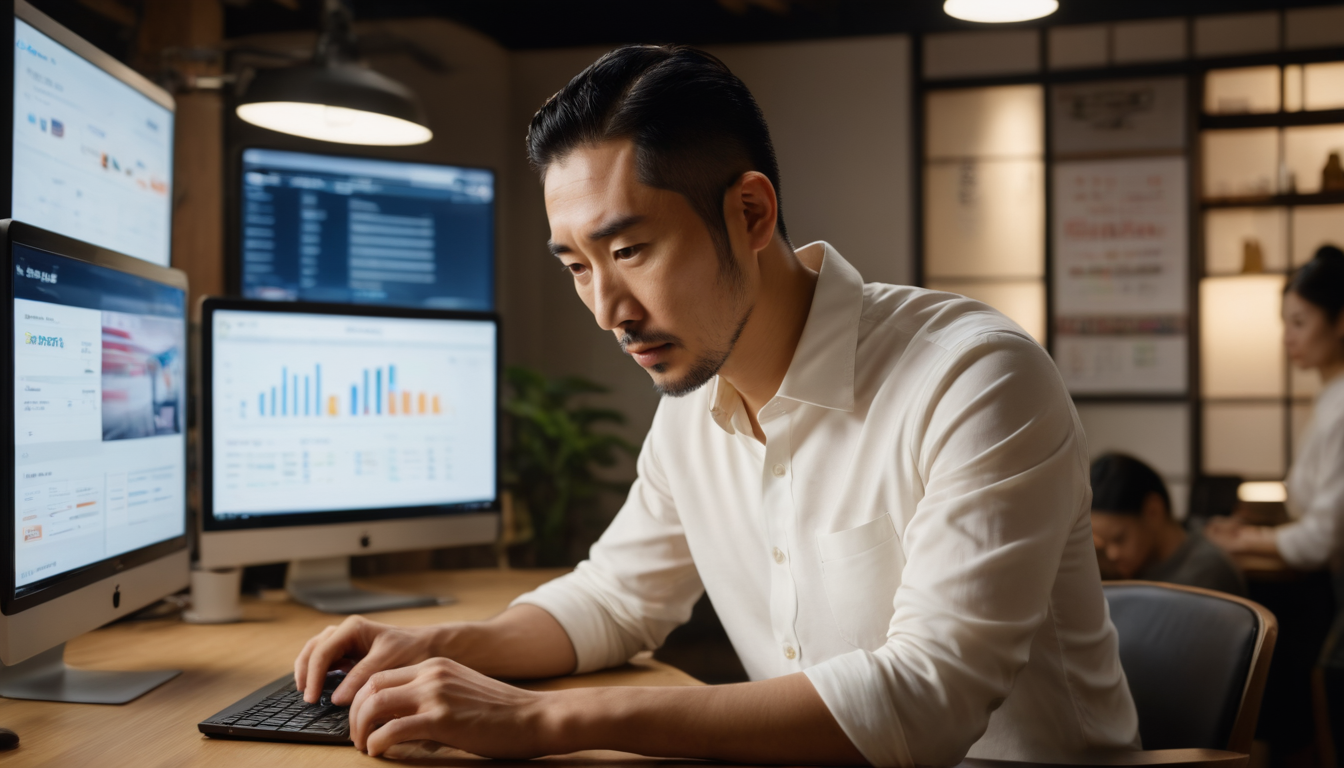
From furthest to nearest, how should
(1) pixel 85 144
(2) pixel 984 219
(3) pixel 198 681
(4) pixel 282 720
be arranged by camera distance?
(2) pixel 984 219, (1) pixel 85 144, (3) pixel 198 681, (4) pixel 282 720

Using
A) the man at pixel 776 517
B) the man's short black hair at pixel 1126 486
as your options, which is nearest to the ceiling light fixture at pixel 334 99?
the man at pixel 776 517

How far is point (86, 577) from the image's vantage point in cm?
109

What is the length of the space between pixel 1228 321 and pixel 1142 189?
0.69 meters

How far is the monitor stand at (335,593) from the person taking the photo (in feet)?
5.27

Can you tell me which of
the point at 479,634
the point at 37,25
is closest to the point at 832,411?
the point at 479,634

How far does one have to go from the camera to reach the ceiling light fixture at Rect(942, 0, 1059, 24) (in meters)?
2.33

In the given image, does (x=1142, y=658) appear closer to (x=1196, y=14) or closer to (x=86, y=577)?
(x=86, y=577)

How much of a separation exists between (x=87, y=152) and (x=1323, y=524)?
298 centimetres

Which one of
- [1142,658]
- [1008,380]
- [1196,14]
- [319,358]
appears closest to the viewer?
[1008,380]

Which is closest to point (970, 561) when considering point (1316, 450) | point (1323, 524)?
point (1323, 524)

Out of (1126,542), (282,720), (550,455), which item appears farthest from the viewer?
(550,455)

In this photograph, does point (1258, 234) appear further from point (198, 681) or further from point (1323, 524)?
point (198, 681)

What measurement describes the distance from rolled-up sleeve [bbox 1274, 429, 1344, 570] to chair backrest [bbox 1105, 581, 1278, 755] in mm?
1714

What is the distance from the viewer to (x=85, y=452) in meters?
1.09
